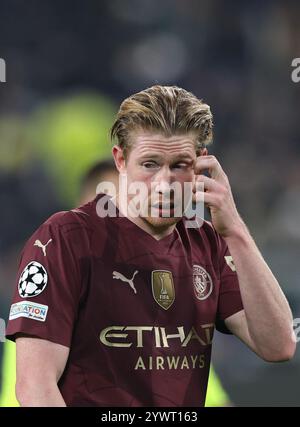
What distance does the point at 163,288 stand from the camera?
236 centimetres

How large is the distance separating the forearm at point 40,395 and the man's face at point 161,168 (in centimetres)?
60

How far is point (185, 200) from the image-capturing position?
2322 mm

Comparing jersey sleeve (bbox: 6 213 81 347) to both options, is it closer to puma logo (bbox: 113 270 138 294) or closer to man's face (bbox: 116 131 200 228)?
puma logo (bbox: 113 270 138 294)

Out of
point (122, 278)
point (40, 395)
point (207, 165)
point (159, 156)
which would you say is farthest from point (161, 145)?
point (40, 395)

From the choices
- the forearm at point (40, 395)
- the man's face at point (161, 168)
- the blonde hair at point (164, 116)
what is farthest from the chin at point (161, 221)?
the forearm at point (40, 395)

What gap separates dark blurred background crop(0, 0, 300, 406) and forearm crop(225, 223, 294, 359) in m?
3.54

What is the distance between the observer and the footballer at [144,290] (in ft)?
7.02

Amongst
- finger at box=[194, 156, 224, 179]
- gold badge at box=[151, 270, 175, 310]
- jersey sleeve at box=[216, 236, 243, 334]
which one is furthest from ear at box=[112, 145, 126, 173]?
jersey sleeve at box=[216, 236, 243, 334]

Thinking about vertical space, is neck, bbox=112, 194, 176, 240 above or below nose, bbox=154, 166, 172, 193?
below

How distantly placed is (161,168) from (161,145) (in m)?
0.07

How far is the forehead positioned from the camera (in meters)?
2.31

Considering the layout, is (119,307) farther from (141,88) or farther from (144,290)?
(141,88)

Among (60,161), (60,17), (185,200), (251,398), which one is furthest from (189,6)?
(185,200)

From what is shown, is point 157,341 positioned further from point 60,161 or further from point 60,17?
point 60,17
